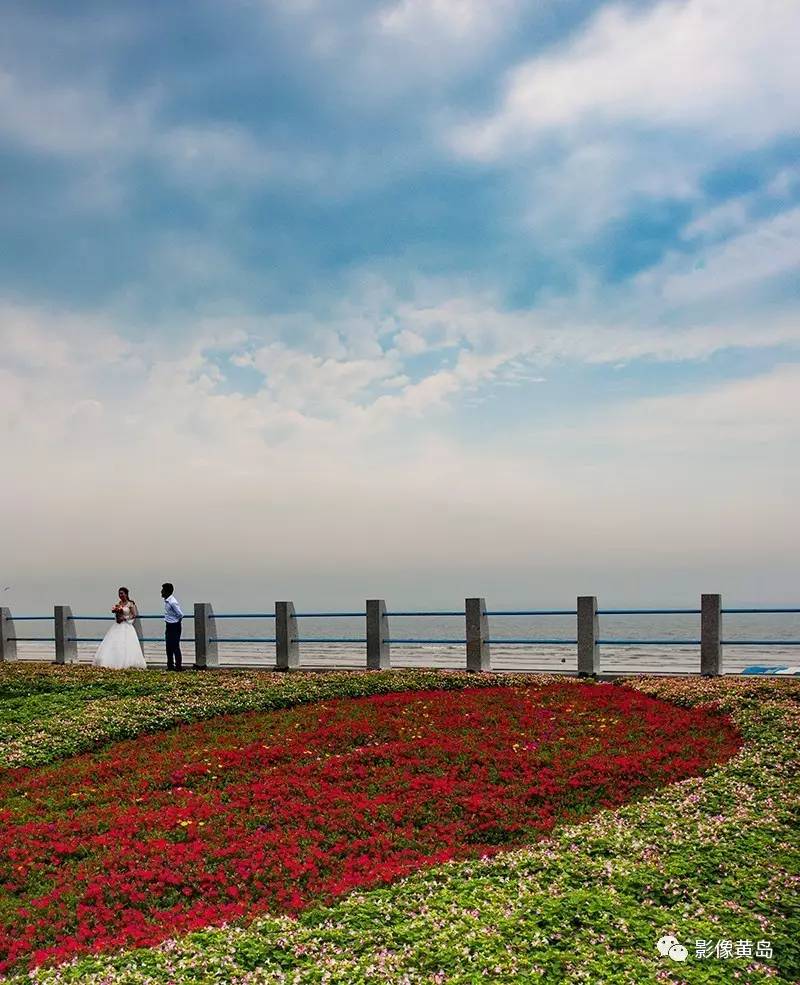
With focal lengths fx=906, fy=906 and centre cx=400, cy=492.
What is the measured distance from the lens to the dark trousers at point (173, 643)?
80.6 ft

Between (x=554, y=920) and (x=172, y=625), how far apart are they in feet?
61.6

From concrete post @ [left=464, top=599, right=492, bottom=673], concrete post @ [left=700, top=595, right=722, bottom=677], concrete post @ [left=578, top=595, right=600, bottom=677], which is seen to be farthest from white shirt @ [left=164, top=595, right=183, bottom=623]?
concrete post @ [left=700, top=595, right=722, bottom=677]

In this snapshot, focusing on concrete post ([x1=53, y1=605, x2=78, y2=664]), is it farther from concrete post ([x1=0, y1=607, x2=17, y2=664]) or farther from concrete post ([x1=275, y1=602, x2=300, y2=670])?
concrete post ([x1=275, y1=602, x2=300, y2=670])

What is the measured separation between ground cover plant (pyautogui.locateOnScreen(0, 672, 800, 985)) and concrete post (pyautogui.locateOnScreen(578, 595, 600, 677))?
35.1ft

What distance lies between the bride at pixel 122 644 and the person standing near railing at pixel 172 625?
0.88 m

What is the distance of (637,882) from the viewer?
26.2ft

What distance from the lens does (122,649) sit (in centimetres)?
2489

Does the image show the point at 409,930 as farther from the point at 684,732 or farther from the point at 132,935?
the point at 684,732

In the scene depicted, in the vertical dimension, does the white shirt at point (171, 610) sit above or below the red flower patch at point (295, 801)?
above

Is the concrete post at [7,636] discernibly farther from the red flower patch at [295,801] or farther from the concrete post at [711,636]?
the concrete post at [711,636]

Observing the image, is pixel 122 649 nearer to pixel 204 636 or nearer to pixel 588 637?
pixel 204 636

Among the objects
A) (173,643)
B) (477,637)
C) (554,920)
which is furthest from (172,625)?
(554,920)

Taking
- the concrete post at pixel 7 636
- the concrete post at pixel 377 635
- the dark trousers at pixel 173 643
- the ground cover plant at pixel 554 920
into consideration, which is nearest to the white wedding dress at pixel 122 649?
the dark trousers at pixel 173 643

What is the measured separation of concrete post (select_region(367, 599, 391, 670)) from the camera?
918 inches
